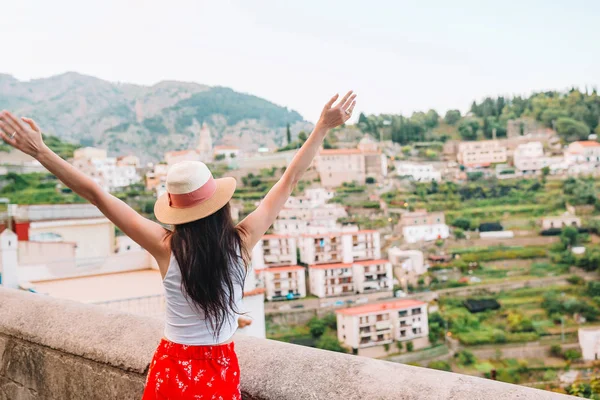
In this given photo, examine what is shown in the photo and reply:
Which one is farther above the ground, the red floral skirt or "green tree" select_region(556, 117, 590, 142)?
"green tree" select_region(556, 117, 590, 142)

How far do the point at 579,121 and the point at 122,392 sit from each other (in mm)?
66454

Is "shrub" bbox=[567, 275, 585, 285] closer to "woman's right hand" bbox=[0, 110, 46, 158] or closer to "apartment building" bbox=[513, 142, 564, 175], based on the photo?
"apartment building" bbox=[513, 142, 564, 175]

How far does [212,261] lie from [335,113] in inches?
13.1

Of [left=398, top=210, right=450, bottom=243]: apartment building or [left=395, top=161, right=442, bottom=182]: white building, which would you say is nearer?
[left=398, top=210, right=450, bottom=243]: apartment building

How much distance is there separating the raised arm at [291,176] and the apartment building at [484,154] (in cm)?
5870

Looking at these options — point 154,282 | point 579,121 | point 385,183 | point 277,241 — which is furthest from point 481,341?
point 579,121

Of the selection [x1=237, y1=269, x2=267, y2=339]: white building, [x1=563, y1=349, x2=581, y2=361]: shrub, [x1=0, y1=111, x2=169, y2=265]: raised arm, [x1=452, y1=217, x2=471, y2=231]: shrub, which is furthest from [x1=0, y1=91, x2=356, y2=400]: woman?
[x1=452, y1=217, x2=471, y2=231]: shrub

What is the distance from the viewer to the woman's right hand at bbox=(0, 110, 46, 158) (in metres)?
0.75

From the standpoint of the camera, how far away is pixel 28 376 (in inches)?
49.4

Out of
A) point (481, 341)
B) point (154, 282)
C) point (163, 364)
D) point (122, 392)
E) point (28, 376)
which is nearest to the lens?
point (163, 364)

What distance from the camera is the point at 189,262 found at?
750 mm

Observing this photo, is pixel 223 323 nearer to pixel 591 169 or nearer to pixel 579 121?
pixel 591 169

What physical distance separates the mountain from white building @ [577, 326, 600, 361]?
2141 inches

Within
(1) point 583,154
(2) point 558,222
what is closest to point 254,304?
(2) point 558,222
